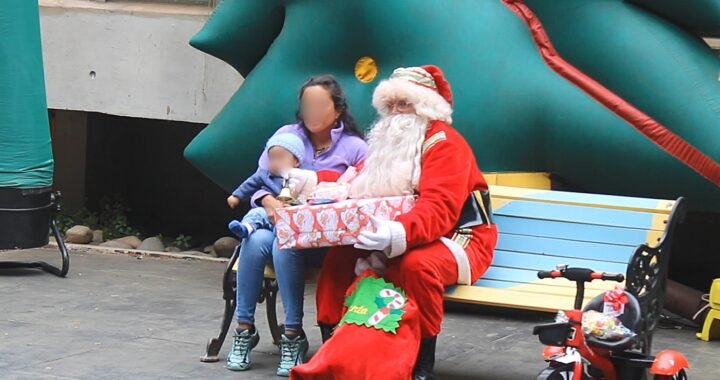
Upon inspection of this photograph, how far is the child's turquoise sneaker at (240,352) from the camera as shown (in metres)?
5.73

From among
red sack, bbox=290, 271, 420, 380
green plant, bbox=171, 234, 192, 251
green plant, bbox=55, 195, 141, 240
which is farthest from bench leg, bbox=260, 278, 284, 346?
green plant, bbox=55, 195, 141, 240

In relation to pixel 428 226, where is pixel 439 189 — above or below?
above

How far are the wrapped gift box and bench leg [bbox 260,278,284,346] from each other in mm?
694

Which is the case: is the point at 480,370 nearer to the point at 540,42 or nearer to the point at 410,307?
the point at 410,307

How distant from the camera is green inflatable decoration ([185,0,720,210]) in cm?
671

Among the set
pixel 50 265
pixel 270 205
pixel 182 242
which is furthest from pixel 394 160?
pixel 182 242

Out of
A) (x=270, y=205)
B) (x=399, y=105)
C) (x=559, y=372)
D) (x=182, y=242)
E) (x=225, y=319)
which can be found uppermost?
(x=399, y=105)

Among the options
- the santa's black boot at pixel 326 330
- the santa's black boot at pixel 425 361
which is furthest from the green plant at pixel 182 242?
the santa's black boot at pixel 425 361

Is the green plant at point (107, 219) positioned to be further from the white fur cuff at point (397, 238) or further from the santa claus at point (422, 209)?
the white fur cuff at point (397, 238)

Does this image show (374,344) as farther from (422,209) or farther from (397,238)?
(422,209)

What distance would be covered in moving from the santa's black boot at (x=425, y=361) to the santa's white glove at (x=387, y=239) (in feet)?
1.29

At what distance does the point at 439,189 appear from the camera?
203 inches

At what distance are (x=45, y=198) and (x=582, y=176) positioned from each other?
352 centimetres

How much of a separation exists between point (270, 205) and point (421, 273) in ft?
3.39
